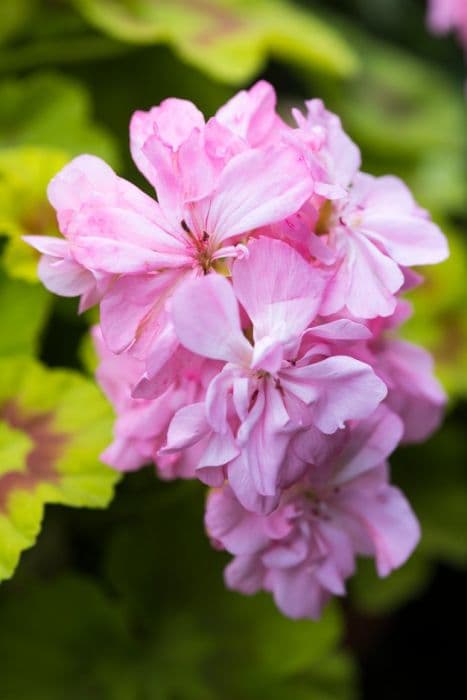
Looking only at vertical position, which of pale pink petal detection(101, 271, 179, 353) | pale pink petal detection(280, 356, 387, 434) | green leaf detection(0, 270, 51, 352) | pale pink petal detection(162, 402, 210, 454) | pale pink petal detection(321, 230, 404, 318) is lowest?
green leaf detection(0, 270, 51, 352)

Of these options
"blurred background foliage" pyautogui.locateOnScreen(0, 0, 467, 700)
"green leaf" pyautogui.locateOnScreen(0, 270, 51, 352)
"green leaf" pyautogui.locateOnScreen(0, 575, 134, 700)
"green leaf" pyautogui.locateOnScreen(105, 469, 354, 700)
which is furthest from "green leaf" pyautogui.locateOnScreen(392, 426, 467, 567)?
"green leaf" pyautogui.locateOnScreen(0, 270, 51, 352)

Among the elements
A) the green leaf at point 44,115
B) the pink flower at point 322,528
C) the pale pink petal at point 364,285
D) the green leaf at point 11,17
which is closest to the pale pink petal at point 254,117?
the pale pink petal at point 364,285

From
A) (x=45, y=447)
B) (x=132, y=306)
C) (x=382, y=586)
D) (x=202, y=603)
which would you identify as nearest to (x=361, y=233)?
(x=132, y=306)

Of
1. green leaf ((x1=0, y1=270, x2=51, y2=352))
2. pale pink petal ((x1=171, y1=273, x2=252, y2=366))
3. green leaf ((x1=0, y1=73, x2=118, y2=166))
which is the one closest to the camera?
pale pink petal ((x1=171, y1=273, x2=252, y2=366))

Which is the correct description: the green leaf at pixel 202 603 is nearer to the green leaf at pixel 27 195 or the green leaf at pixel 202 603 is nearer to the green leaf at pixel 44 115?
the green leaf at pixel 27 195

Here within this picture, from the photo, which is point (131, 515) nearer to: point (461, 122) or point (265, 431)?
point (265, 431)

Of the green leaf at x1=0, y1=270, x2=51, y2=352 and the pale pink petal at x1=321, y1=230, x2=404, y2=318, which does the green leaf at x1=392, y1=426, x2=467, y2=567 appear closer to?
the green leaf at x1=0, y1=270, x2=51, y2=352

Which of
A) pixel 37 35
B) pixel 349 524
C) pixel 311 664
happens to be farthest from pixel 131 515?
pixel 37 35
